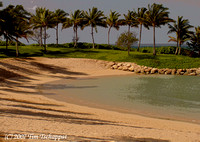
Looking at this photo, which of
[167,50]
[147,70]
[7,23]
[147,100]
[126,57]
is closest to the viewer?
[147,100]

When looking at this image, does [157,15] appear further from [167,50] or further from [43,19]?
[43,19]

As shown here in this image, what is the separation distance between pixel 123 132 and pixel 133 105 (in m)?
8.39

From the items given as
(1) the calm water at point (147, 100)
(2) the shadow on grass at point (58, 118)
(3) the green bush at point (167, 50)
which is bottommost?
(1) the calm water at point (147, 100)

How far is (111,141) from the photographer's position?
8938mm

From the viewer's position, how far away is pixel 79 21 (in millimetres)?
64812

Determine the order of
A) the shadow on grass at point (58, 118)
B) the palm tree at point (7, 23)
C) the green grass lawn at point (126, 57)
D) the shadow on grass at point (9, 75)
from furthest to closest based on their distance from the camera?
the green grass lawn at point (126, 57) < the palm tree at point (7, 23) < the shadow on grass at point (9, 75) < the shadow on grass at point (58, 118)

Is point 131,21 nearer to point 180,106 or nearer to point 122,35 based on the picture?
point 122,35

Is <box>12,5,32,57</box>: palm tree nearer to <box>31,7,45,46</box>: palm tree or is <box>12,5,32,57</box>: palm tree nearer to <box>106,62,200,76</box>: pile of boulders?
<box>31,7,45,46</box>: palm tree

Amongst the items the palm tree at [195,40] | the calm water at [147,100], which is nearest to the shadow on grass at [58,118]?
the calm water at [147,100]

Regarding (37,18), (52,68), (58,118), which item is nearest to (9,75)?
(52,68)

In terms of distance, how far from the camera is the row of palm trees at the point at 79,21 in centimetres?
4316

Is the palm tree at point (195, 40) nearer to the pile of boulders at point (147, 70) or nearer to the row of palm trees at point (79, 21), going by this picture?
the row of palm trees at point (79, 21)

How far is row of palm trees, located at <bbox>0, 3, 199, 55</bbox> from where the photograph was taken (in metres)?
43.2

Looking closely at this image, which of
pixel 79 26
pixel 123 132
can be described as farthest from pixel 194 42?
pixel 123 132
